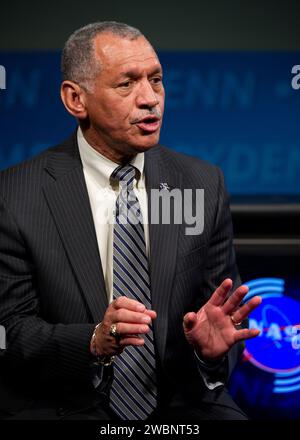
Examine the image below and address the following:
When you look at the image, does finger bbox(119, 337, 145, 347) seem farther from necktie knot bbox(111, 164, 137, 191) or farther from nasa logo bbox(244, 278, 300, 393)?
nasa logo bbox(244, 278, 300, 393)

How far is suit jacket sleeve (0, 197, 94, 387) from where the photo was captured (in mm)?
1616

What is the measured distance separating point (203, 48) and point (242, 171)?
36cm

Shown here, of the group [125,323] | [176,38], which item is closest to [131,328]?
[125,323]

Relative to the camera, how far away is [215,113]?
2.48 meters

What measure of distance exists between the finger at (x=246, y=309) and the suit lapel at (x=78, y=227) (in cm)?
25

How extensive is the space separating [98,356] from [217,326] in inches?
8.6

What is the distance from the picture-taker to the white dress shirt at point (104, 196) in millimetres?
1713

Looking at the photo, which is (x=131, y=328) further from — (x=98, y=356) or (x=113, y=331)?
(x=98, y=356)

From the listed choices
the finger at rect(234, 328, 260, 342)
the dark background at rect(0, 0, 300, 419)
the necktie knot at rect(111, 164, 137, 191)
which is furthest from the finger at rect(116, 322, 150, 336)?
the dark background at rect(0, 0, 300, 419)

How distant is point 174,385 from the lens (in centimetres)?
173

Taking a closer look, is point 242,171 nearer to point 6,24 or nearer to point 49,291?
point 6,24

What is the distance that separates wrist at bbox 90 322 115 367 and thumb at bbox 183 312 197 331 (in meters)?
0.15

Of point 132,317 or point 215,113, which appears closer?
point 132,317

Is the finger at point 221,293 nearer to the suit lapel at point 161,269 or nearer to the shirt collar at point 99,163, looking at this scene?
the suit lapel at point 161,269
